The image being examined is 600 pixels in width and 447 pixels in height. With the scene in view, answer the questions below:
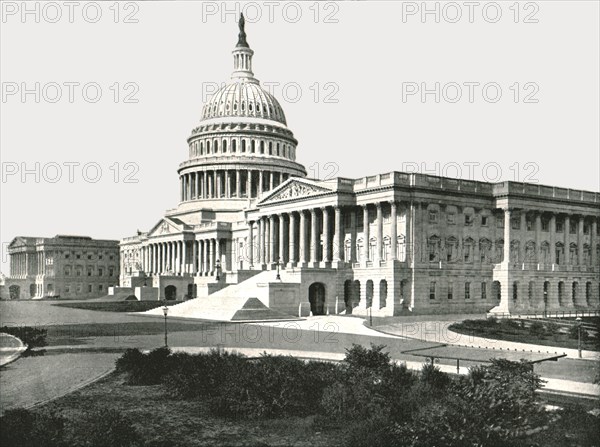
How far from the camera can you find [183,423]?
20.1m

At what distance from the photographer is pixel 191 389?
2417 centimetres

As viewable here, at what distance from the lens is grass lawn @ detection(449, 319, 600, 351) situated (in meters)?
43.0

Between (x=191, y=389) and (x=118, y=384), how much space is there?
12.7 ft

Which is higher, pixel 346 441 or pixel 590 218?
pixel 590 218

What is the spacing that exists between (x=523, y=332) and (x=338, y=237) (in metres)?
33.8

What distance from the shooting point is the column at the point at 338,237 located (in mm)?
81438

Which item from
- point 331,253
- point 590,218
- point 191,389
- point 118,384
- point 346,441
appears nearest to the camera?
point 346,441

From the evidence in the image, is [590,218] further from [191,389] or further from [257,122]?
[191,389]

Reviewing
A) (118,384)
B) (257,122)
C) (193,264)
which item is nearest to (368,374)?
(118,384)

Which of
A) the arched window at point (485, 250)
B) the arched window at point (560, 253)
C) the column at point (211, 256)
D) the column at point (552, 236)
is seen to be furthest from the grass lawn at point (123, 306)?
the arched window at point (560, 253)

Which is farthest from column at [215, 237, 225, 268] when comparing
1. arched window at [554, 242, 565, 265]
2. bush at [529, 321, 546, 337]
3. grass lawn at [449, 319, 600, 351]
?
bush at [529, 321, 546, 337]

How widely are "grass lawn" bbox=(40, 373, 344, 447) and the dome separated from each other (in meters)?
Result: 115

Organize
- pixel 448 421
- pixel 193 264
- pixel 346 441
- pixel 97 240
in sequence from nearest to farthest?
pixel 448 421
pixel 346 441
pixel 193 264
pixel 97 240

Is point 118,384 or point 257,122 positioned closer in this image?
point 118,384
